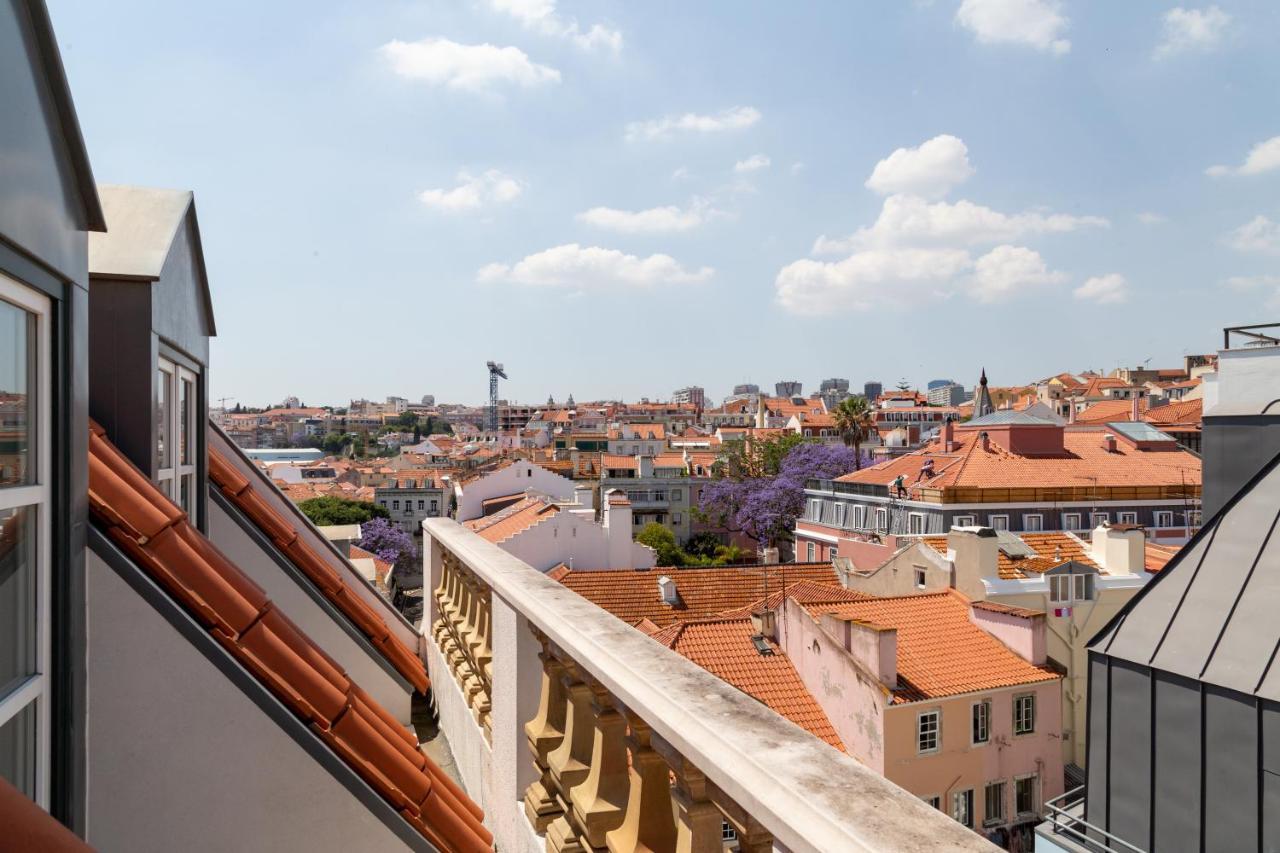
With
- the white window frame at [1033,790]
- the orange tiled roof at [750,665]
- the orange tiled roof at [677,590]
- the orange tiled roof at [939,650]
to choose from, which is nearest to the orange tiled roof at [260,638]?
the orange tiled roof at [750,665]

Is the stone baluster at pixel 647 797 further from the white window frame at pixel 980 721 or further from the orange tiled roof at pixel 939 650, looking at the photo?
the white window frame at pixel 980 721

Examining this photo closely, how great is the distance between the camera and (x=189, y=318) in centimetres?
374

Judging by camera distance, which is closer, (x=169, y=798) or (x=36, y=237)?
(x=36, y=237)

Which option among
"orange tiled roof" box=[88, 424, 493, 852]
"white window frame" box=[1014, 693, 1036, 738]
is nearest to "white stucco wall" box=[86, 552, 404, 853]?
"orange tiled roof" box=[88, 424, 493, 852]

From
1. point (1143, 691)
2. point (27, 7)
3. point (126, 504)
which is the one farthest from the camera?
point (1143, 691)

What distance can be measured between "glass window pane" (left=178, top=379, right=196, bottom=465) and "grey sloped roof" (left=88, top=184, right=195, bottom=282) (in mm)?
752

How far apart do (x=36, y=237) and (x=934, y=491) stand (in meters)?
36.0

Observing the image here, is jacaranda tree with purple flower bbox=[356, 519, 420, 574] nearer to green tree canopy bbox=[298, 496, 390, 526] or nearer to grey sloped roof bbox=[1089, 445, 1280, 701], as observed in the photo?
green tree canopy bbox=[298, 496, 390, 526]

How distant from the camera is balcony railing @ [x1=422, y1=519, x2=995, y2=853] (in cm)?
113

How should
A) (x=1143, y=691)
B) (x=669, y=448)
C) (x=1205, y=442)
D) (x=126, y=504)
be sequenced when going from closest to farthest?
(x=126, y=504)
(x=1143, y=691)
(x=1205, y=442)
(x=669, y=448)

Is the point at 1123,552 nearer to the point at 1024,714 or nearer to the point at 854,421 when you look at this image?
the point at 1024,714

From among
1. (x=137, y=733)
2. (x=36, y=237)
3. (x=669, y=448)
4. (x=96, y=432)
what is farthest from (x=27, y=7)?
(x=669, y=448)

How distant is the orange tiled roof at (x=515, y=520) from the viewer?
2288cm

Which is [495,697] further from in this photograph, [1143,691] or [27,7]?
[1143,691]
